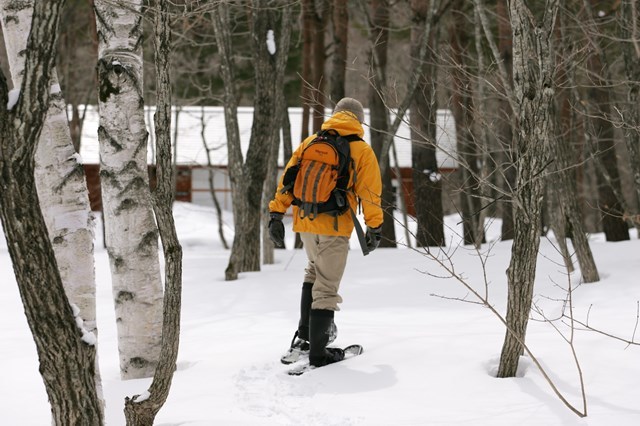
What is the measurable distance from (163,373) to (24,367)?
7.16 feet

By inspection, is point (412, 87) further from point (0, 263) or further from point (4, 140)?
point (4, 140)

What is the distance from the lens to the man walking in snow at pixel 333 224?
471cm

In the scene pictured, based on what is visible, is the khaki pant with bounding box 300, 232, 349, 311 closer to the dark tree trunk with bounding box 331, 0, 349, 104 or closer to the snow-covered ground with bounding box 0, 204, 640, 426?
the snow-covered ground with bounding box 0, 204, 640, 426

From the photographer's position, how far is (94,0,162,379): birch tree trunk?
4.40 metres

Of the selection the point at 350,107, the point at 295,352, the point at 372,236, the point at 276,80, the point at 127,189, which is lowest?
the point at 295,352

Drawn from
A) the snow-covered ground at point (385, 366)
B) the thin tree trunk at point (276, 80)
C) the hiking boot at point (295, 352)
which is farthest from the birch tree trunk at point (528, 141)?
the thin tree trunk at point (276, 80)

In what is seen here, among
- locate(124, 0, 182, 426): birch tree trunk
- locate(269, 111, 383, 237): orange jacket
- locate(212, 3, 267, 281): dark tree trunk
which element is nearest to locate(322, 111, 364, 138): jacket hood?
locate(269, 111, 383, 237): orange jacket

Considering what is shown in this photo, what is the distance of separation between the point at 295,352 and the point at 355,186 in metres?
1.20

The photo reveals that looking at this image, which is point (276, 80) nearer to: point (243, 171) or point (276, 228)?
point (243, 171)

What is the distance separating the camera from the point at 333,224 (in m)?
4.77

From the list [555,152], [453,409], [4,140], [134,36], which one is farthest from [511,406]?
[555,152]

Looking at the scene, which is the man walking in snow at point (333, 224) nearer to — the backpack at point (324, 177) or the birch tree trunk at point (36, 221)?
the backpack at point (324, 177)

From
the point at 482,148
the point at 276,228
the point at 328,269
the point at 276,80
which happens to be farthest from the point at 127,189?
the point at 276,80

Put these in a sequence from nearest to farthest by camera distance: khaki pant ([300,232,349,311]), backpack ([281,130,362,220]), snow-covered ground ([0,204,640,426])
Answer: snow-covered ground ([0,204,640,426]) → backpack ([281,130,362,220]) → khaki pant ([300,232,349,311])
